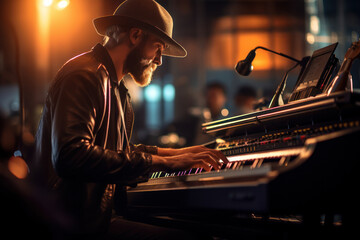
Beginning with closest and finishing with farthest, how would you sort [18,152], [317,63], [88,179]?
1. [88,179]
2. [317,63]
3. [18,152]

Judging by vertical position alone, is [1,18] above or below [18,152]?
above

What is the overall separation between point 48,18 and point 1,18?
3.67 meters

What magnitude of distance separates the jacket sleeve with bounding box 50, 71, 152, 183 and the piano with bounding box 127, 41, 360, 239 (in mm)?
225

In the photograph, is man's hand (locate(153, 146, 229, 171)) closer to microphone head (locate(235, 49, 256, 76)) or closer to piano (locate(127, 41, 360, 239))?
piano (locate(127, 41, 360, 239))

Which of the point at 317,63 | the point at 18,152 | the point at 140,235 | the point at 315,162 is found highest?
the point at 317,63

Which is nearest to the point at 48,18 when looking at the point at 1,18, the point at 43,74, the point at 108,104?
the point at 43,74

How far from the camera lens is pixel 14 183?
1268 millimetres

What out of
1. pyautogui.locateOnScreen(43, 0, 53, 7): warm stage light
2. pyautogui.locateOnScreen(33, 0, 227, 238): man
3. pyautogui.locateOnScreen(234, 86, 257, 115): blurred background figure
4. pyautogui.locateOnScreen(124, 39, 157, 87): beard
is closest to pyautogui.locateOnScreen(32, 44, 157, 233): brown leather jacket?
pyautogui.locateOnScreen(33, 0, 227, 238): man

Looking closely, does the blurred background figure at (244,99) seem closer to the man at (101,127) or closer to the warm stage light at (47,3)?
the warm stage light at (47,3)

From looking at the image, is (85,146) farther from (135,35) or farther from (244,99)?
(244,99)

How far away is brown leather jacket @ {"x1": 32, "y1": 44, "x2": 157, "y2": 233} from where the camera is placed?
186cm

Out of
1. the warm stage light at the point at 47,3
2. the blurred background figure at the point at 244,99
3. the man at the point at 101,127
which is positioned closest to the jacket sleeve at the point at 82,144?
the man at the point at 101,127

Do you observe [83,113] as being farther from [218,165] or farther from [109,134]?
[218,165]

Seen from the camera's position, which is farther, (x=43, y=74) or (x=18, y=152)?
(x=43, y=74)
